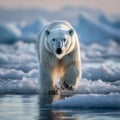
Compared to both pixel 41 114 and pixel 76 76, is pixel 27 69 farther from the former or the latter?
pixel 41 114

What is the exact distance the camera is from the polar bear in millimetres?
8875

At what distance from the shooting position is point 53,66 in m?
9.24

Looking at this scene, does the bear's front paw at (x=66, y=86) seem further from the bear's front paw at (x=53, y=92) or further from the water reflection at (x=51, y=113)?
the water reflection at (x=51, y=113)

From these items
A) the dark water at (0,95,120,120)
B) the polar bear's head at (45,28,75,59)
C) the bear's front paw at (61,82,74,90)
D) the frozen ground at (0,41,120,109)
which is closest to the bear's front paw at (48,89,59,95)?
the frozen ground at (0,41,120,109)

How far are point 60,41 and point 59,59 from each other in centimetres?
59

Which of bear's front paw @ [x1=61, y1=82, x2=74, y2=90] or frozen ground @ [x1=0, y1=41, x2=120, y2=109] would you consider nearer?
frozen ground @ [x1=0, y1=41, x2=120, y2=109]

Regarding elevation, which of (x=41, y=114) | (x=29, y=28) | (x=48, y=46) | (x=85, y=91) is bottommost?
(x=41, y=114)

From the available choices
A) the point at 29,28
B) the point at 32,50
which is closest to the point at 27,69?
the point at 32,50

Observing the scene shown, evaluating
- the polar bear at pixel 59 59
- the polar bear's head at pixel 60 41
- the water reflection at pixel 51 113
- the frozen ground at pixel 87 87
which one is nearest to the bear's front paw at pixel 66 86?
the polar bear at pixel 59 59

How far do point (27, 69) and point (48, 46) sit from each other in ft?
13.2

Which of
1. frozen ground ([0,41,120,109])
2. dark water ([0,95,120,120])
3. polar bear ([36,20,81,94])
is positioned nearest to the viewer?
dark water ([0,95,120,120])

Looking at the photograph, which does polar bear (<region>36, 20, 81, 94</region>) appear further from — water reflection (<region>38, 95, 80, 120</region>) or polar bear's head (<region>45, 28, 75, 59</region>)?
water reflection (<region>38, 95, 80, 120</region>)

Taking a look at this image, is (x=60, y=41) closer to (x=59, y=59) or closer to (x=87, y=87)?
(x=59, y=59)

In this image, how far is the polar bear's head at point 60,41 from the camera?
28.3 feet
